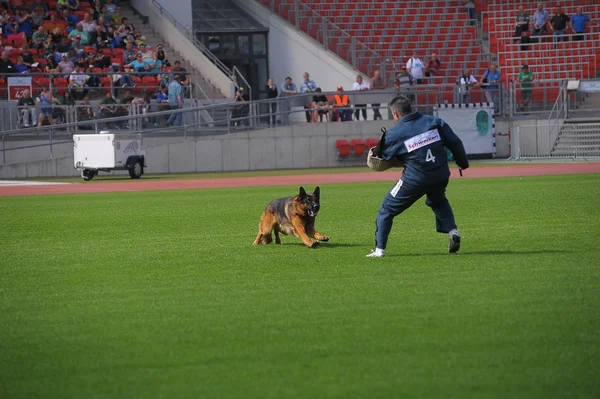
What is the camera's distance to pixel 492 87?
118 feet

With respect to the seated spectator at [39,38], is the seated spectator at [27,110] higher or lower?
lower

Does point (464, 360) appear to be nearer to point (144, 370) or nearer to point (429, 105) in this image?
point (144, 370)

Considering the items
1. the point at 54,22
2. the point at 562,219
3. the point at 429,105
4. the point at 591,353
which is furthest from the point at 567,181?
the point at 54,22

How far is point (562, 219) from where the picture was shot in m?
13.9

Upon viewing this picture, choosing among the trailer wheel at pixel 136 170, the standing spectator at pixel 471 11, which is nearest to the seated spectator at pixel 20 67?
the trailer wheel at pixel 136 170

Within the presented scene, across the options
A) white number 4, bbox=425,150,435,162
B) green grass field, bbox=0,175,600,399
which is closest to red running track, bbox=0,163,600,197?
green grass field, bbox=0,175,600,399

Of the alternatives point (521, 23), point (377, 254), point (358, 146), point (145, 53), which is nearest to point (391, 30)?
point (521, 23)

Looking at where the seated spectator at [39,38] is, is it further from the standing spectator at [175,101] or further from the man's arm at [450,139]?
the man's arm at [450,139]

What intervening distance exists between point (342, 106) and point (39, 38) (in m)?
11.2

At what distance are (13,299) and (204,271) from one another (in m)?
2.07

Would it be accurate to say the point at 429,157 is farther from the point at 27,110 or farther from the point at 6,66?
the point at 6,66

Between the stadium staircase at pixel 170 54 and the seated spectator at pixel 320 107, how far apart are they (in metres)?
3.81

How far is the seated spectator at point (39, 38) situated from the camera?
115ft

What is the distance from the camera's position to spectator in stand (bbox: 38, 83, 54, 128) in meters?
31.7
